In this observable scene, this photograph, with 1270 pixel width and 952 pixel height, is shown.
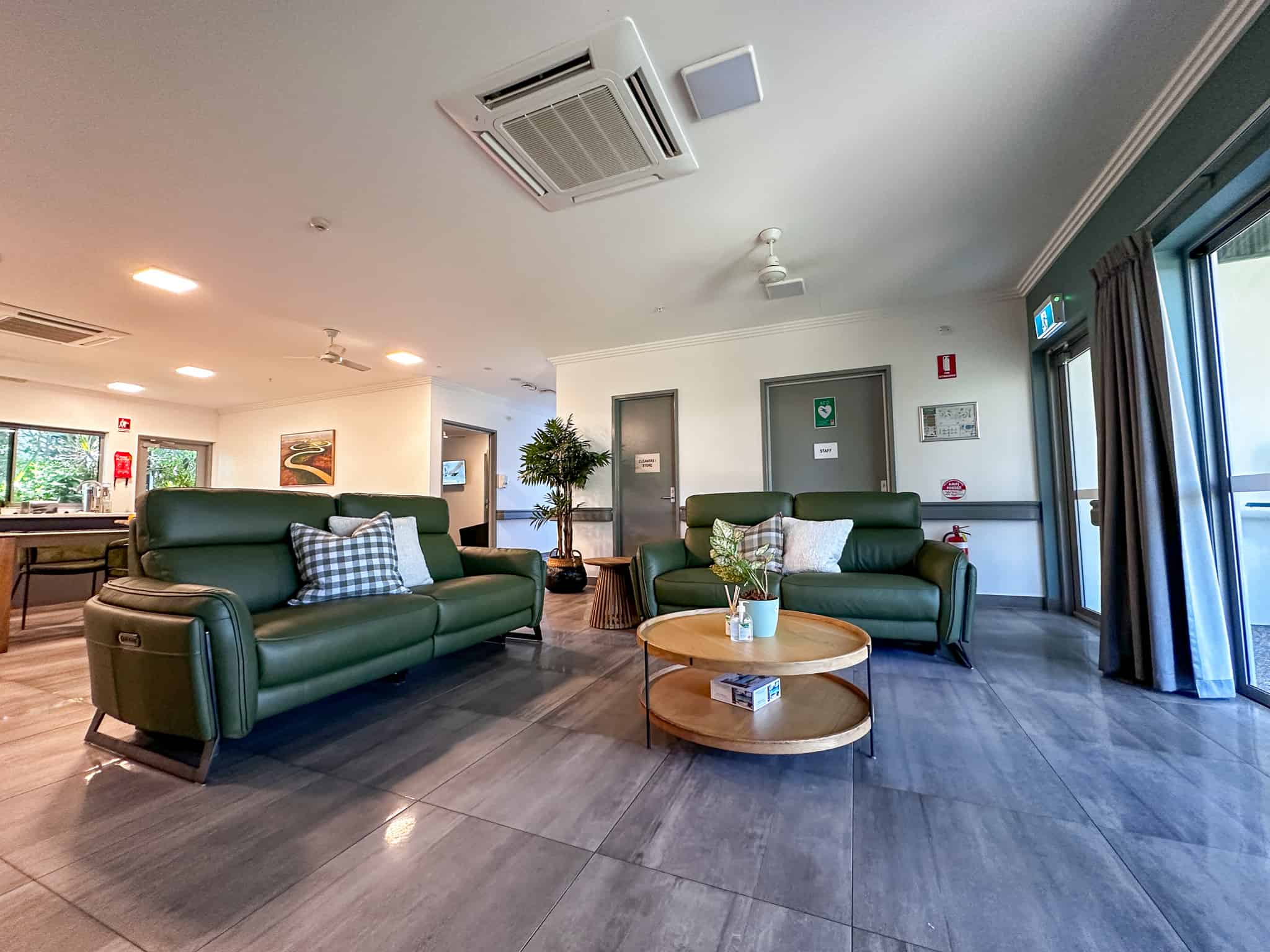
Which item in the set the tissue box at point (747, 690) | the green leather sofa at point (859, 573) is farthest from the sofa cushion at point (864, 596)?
the tissue box at point (747, 690)

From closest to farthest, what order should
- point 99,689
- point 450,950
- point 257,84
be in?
point 450,950
point 99,689
point 257,84

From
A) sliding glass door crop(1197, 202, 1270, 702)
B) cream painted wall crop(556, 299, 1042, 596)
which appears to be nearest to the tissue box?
sliding glass door crop(1197, 202, 1270, 702)

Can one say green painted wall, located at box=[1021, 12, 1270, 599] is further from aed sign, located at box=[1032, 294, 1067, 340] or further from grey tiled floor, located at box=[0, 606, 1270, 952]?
grey tiled floor, located at box=[0, 606, 1270, 952]

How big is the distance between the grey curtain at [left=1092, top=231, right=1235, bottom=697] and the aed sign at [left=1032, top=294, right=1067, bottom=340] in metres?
0.92

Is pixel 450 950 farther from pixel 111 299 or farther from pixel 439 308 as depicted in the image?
pixel 111 299

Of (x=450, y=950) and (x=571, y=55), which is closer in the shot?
(x=450, y=950)

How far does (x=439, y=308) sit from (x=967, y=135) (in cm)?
388

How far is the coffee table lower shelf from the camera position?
1.63 m

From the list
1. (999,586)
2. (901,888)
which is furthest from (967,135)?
(999,586)

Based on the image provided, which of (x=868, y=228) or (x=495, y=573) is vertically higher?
(x=868, y=228)

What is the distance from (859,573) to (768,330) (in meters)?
2.72

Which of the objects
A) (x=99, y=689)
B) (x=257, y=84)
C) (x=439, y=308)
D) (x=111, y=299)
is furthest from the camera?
(x=439, y=308)

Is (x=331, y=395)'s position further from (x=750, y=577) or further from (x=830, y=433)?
(x=750, y=577)

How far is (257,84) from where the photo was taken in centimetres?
210
